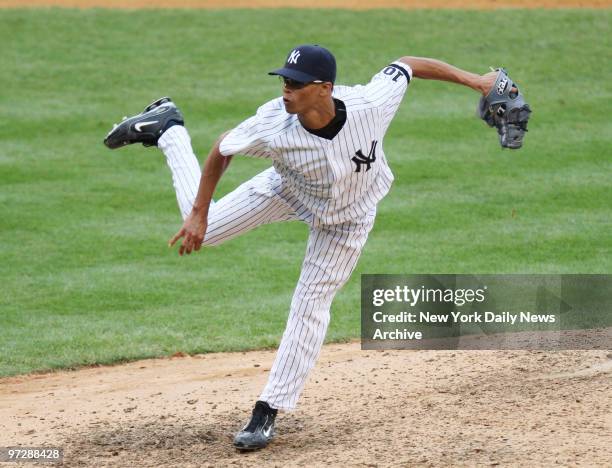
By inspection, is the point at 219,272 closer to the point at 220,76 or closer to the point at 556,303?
the point at 556,303

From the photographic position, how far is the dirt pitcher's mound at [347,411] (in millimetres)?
4945

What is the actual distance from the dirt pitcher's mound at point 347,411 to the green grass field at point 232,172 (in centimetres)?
71

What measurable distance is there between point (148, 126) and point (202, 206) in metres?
1.08

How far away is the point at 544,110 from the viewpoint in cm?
1245

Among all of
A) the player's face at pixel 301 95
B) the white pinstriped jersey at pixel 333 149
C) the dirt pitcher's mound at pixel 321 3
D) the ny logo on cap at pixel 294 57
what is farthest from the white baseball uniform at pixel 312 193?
the dirt pitcher's mound at pixel 321 3

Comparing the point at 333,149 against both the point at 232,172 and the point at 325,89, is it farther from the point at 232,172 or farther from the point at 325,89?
the point at 232,172

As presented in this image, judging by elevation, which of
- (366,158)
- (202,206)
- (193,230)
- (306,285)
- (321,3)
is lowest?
(306,285)

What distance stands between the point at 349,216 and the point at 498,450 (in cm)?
122

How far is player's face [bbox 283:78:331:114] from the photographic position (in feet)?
15.5

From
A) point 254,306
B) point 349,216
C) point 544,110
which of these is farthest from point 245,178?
point 349,216

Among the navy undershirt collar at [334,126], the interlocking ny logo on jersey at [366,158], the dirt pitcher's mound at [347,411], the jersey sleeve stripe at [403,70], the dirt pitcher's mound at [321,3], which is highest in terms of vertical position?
the dirt pitcher's mound at [321,3]

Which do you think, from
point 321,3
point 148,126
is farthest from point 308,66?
point 321,3

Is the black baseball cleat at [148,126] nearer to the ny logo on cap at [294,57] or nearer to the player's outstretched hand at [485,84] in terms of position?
the ny logo on cap at [294,57]

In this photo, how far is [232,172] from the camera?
36.0 ft
